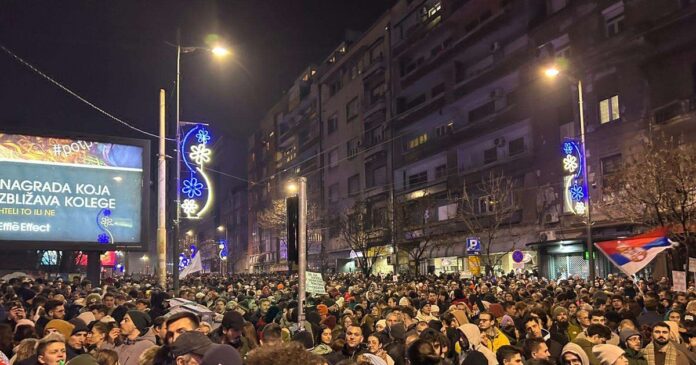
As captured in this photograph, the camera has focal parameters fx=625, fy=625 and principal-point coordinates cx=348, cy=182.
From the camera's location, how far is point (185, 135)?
2084 centimetres

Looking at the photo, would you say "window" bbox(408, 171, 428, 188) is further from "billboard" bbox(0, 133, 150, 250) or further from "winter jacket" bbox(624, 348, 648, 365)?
"winter jacket" bbox(624, 348, 648, 365)

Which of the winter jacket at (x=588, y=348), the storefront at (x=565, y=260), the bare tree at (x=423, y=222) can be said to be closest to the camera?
the winter jacket at (x=588, y=348)

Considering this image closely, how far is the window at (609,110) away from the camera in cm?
3038

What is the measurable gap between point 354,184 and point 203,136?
122 feet

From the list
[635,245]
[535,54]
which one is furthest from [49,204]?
[535,54]

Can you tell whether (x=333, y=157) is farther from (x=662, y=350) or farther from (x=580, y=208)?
(x=662, y=350)

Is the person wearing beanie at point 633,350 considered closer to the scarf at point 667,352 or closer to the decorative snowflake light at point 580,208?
the scarf at point 667,352

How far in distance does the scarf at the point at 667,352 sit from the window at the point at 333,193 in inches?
2122

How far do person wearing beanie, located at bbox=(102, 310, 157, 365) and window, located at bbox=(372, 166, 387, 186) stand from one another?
4419 cm

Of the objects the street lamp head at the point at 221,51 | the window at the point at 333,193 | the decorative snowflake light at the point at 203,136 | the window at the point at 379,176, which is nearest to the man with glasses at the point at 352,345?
the street lamp head at the point at 221,51

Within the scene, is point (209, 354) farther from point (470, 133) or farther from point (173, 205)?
point (470, 133)

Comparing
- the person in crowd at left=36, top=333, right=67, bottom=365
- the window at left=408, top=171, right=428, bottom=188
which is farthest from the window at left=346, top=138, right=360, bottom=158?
the person in crowd at left=36, top=333, right=67, bottom=365

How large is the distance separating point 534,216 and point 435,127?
41.6 feet

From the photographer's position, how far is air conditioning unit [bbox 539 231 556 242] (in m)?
33.3
